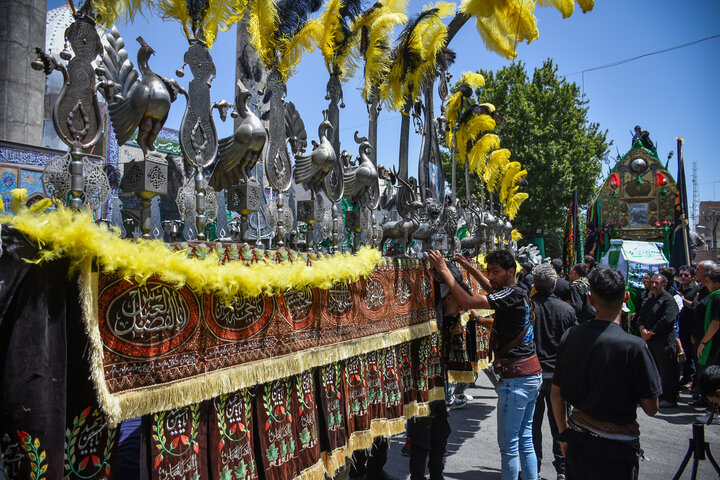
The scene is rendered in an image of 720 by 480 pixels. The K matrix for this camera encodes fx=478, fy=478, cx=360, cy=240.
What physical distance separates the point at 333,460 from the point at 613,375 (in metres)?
1.75

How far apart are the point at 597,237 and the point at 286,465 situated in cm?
2320

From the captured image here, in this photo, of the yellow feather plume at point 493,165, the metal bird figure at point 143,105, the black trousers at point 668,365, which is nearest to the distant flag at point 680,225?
the yellow feather plume at point 493,165

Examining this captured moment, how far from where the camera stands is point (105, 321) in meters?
1.89

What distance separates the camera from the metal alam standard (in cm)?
176

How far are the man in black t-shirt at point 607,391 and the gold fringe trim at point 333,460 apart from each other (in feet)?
4.54

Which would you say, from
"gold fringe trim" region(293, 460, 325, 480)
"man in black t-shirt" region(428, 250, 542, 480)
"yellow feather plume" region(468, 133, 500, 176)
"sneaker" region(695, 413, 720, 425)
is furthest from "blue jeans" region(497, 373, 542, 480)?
"yellow feather plume" region(468, 133, 500, 176)

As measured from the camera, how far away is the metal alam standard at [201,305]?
1764 millimetres

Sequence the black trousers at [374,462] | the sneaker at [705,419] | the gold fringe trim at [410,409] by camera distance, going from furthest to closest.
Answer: the sneaker at [705,419], the black trousers at [374,462], the gold fringe trim at [410,409]

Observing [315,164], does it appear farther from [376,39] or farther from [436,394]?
[376,39]

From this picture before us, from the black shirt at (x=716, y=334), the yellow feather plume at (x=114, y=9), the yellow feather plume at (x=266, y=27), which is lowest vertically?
the black shirt at (x=716, y=334)

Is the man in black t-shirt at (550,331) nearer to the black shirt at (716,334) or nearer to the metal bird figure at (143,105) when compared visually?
the black shirt at (716,334)

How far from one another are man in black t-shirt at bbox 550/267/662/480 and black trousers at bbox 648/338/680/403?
613 centimetres

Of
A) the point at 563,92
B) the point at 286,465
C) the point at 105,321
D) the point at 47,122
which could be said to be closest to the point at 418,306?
the point at 286,465

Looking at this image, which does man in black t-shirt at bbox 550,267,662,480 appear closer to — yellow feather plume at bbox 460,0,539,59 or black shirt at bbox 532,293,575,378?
black shirt at bbox 532,293,575,378
